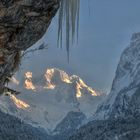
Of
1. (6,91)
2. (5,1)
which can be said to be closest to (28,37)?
(5,1)

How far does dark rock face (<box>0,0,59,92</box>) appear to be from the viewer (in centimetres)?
795

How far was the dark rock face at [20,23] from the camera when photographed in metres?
7.95

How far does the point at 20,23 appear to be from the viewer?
819 cm

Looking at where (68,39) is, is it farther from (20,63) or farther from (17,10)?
(20,63)

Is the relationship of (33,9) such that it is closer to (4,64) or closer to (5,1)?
(5,1)

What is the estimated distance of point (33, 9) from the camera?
8.15 metres

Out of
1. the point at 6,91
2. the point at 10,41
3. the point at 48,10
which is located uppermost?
the point at 48,10

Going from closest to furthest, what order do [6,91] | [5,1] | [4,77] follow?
[5,1], [4,77], [6,91]

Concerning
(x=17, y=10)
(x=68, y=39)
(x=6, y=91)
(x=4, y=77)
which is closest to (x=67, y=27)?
(x=68, y=39)

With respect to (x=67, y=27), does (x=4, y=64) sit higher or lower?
lower

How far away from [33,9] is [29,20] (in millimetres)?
227

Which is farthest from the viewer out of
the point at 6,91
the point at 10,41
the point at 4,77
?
the point at 6,91

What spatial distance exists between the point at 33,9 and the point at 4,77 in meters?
1.72

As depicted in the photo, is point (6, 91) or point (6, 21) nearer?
point (6, 21)
